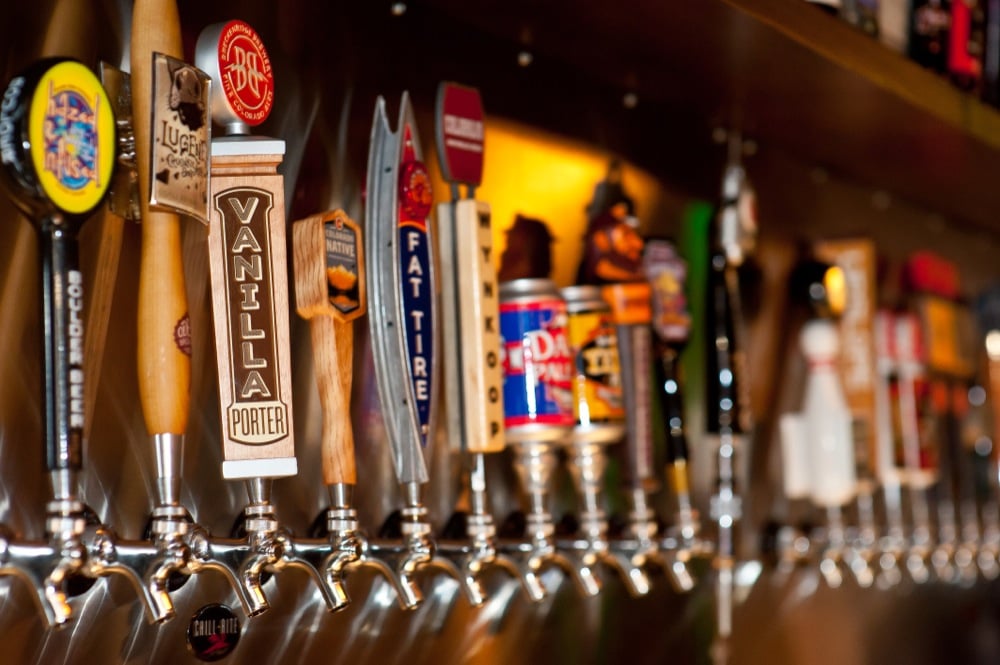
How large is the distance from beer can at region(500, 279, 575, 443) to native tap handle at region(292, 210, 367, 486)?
0.23 m

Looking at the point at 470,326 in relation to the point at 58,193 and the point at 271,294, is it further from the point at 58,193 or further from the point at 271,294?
the point at 58,193

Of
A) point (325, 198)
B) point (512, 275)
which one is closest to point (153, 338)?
point (325, 198)

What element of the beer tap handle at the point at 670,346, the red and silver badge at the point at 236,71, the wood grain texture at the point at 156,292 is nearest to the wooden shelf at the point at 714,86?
the beer tap handle at the point at 670,346

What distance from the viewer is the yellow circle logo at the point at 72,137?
805mm

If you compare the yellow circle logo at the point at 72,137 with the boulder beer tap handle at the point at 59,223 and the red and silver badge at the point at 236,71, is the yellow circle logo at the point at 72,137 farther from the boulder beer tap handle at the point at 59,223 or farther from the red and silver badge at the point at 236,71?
the red and silver badge at the point at 236,71

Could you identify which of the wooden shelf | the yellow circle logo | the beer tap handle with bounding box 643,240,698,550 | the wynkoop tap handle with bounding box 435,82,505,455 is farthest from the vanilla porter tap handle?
the beer tap handle with bounding box 643,240,698,550

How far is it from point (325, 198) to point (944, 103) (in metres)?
0.88

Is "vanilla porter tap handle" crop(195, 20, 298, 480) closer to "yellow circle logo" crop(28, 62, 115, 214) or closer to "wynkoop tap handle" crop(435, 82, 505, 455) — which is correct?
"yellow circle logo" crop(28, 62, 115, 214)

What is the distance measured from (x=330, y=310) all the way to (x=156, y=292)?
16cm

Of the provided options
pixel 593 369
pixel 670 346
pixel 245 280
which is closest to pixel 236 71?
pixel 245 280

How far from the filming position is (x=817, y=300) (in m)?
1.75

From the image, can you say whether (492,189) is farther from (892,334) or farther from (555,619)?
(892,334)

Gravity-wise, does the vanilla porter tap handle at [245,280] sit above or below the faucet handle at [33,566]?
above

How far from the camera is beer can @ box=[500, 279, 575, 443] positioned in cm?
120
